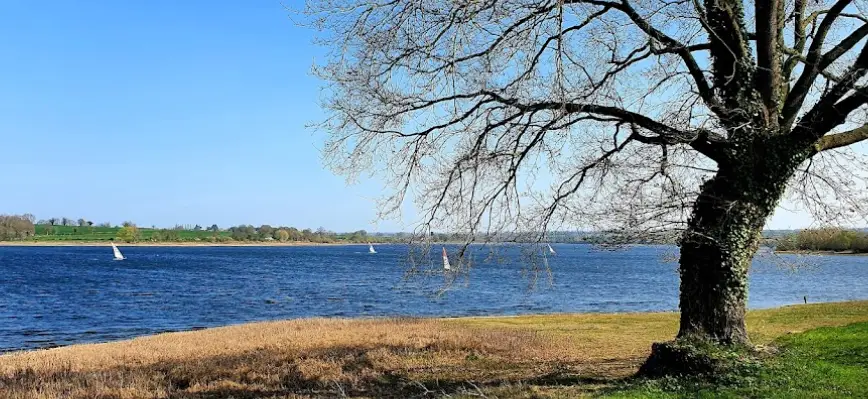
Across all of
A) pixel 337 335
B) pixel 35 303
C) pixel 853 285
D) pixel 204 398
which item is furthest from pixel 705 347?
pixel 853 285

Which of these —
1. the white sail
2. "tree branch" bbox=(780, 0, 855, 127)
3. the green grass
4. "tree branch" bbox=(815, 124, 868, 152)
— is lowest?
the green grass

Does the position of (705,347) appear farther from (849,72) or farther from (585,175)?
(849,72)

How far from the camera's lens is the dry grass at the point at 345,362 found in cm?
1106

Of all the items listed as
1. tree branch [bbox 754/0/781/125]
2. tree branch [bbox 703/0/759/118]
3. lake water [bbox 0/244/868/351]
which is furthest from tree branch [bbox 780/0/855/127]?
lake water [bbox 0/244/868/351]

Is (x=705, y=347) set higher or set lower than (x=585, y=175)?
lower

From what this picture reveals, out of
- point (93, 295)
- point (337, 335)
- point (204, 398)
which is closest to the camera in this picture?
point (204, 398)

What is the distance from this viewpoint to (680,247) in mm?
9766

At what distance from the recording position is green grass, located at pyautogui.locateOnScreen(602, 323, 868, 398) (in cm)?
752

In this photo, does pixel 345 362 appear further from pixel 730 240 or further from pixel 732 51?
pixel 732 51

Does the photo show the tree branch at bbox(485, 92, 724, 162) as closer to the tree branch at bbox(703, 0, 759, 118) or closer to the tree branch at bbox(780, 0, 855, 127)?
the tree branch at bbox(703, 0, 759, 118)

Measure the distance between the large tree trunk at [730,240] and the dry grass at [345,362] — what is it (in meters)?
1.69

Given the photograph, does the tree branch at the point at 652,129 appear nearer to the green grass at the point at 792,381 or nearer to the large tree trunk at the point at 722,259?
the large tree trunk at the point at 722,259

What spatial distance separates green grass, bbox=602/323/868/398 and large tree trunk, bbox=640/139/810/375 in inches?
31.6

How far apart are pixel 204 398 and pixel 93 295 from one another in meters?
40.3
